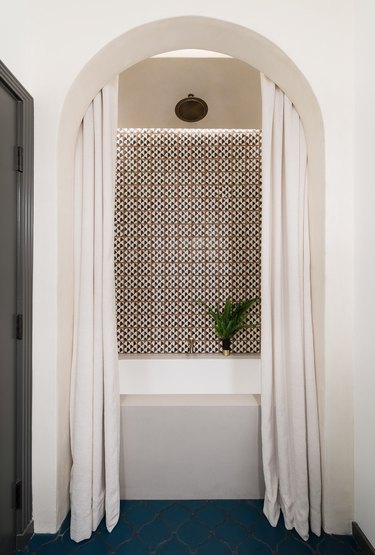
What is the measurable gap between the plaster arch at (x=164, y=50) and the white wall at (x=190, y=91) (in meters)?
0.98

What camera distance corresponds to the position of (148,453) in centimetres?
207

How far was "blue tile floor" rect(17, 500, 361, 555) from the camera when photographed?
1.76m

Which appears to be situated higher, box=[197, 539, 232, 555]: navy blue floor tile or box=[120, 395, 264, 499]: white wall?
box=[120, 395, 264, 499]: white wall

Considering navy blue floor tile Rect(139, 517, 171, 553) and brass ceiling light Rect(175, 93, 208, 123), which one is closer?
navy blue floor tile Rect(139, 517, 171, 553)
